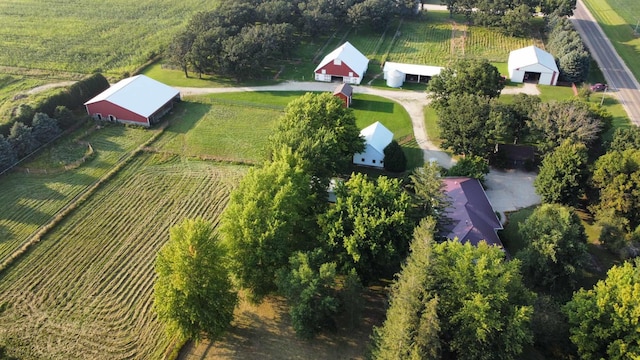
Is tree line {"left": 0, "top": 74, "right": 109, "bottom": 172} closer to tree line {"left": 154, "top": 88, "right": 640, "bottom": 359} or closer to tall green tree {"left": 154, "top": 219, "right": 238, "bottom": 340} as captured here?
tree line {"left": 154, "top": 88, "right": 640, "bottom": 359}

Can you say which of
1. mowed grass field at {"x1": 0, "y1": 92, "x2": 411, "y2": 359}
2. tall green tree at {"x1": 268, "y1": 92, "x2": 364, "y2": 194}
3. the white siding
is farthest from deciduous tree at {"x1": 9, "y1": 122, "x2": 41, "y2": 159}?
the white siding

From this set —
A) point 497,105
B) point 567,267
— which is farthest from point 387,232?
point 497,105

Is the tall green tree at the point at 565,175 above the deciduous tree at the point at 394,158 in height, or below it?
above

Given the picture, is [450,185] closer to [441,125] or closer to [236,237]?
[441,125]

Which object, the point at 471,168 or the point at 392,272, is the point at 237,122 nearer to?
the point at 471,168

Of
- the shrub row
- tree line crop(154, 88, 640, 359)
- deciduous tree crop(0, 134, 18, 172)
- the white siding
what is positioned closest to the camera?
tree line crop(154, 88, 640, 359)

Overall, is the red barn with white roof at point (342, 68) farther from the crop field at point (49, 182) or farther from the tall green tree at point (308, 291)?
the tall green tree at point (308, 291)

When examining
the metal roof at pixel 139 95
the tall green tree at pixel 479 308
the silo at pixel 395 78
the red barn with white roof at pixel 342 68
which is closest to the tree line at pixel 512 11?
the silo at pixel 395 78
